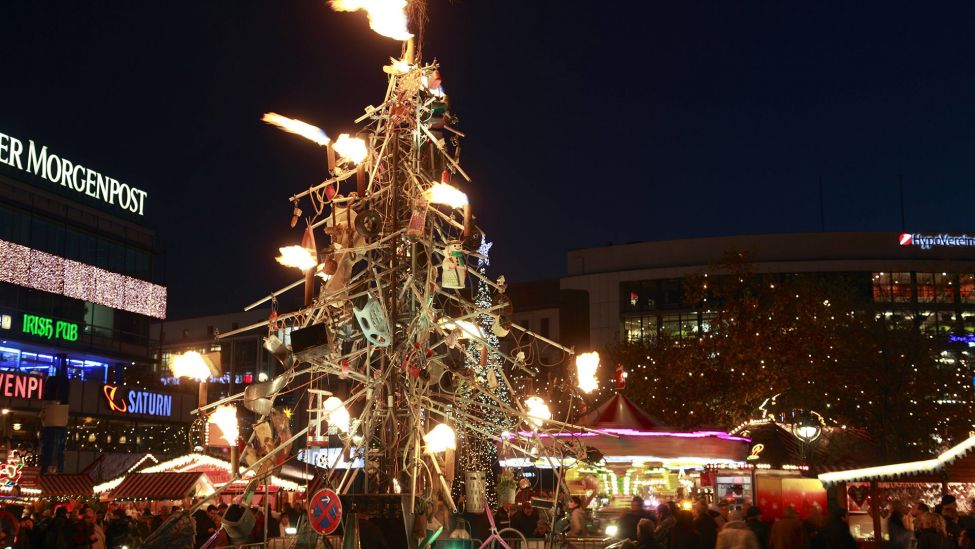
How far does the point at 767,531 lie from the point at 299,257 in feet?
27.1

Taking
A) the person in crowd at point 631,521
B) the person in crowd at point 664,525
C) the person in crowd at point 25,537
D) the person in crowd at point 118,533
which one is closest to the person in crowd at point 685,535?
the person in crowd at point 664,525

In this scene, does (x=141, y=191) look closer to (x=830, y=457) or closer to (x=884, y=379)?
(x=884, y=379)

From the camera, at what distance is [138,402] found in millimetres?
45688

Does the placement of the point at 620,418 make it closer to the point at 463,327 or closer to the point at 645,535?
the point at 645,535

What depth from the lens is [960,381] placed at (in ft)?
110

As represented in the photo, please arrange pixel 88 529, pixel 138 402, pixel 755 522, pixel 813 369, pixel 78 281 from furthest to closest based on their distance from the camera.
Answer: pixel 138 402, pixel 78 281, pixel 813 369, pixel 88 529, pixel 755 522

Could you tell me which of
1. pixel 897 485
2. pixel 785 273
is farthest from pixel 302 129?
pixel 785 273

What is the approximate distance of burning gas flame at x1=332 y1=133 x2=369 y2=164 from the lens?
35.2 feet

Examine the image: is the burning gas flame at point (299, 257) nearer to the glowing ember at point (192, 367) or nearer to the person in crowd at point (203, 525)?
the glowing ember at point (192, 367)

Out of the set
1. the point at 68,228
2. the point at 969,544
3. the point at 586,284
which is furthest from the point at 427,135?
the point at 586,284

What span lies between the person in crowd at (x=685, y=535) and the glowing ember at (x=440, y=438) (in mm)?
2910

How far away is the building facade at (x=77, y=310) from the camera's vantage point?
4119cm

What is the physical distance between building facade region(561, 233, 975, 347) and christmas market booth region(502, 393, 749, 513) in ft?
161

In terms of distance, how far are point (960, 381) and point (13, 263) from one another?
122 ft
